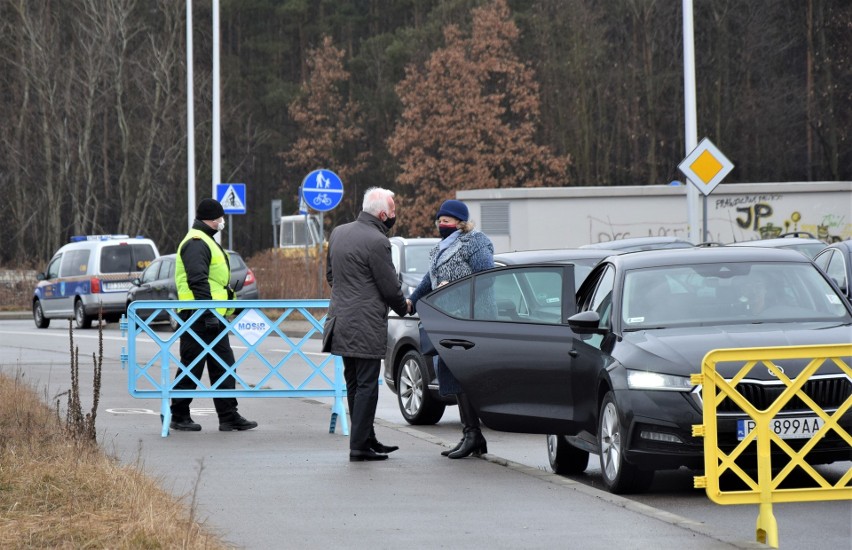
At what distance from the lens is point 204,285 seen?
41.9ft

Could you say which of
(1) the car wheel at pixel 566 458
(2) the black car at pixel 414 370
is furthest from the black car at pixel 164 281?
(1) the car wheel at pixel 566 458

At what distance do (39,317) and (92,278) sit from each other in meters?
2.95

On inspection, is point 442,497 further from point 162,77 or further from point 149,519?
point 162,77

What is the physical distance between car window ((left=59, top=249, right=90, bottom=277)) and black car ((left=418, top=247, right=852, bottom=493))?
24768 millimetres

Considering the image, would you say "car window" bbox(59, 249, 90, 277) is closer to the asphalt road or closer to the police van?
the police van

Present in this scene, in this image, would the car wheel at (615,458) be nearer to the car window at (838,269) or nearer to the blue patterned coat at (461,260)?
the blue patterned coat at (461,260)

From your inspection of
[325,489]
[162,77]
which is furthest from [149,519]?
[162,77]

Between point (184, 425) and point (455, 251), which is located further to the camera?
point (184, 425)

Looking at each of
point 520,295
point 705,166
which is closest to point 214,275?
point 520,295

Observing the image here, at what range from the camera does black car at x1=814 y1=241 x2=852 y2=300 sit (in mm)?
16969

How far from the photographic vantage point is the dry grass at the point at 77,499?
22.5ft

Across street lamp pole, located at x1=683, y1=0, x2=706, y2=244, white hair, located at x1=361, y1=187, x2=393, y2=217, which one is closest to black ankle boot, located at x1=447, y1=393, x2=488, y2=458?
white hair, located at x1=361, y1=187, x2=393, y2=217

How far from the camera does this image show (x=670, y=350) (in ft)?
29.8

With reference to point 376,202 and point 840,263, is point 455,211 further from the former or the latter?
point 840,263
